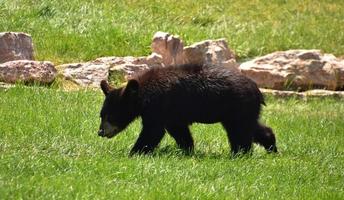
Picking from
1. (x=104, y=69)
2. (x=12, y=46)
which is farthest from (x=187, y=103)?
(x=12, y=46)

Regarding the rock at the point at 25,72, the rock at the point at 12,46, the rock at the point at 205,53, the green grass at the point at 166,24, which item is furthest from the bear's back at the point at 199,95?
the green grass at the point at 166,24

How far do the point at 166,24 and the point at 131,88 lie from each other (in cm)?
1159

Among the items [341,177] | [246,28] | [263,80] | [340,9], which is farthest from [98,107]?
[340,9]

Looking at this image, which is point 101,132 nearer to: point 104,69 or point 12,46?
point 12,46

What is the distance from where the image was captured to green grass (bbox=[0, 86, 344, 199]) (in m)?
7.55

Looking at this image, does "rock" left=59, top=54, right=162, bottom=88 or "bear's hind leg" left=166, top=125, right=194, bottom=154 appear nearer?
"bear's hind leg" left=166, top=125, right=194, bottom=154

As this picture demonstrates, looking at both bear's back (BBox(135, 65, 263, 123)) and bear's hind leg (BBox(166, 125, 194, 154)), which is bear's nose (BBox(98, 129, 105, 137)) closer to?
bear's back (BBox(135, 65, 263, 123))

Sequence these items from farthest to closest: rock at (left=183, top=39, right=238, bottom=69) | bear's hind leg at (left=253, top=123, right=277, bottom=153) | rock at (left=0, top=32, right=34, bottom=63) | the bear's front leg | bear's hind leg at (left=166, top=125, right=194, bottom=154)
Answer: rock at (left=183, top=39, right=238, bottom=69) < rock at (left=0, top=32, right=34, bottom=63) < bear's hind leg at (left=253, top=123, right=277, bottom=153) < bear's hind leg at (left=166, top=125, right=194, bottom=154) < the bear's front leg

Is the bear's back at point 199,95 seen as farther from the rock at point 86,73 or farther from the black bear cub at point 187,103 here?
the rock at point 86,73

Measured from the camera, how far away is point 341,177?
9.57 metres

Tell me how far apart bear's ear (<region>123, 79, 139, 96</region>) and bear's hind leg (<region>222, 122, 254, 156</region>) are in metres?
1.28

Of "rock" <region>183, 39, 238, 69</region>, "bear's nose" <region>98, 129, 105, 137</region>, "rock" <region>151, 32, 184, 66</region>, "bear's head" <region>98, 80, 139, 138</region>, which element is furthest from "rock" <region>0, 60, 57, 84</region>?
"bear's nose" <region>98, 129, 105, 137</region>

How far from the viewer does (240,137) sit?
10.1 metres

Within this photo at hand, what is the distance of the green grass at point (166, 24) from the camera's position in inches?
718
